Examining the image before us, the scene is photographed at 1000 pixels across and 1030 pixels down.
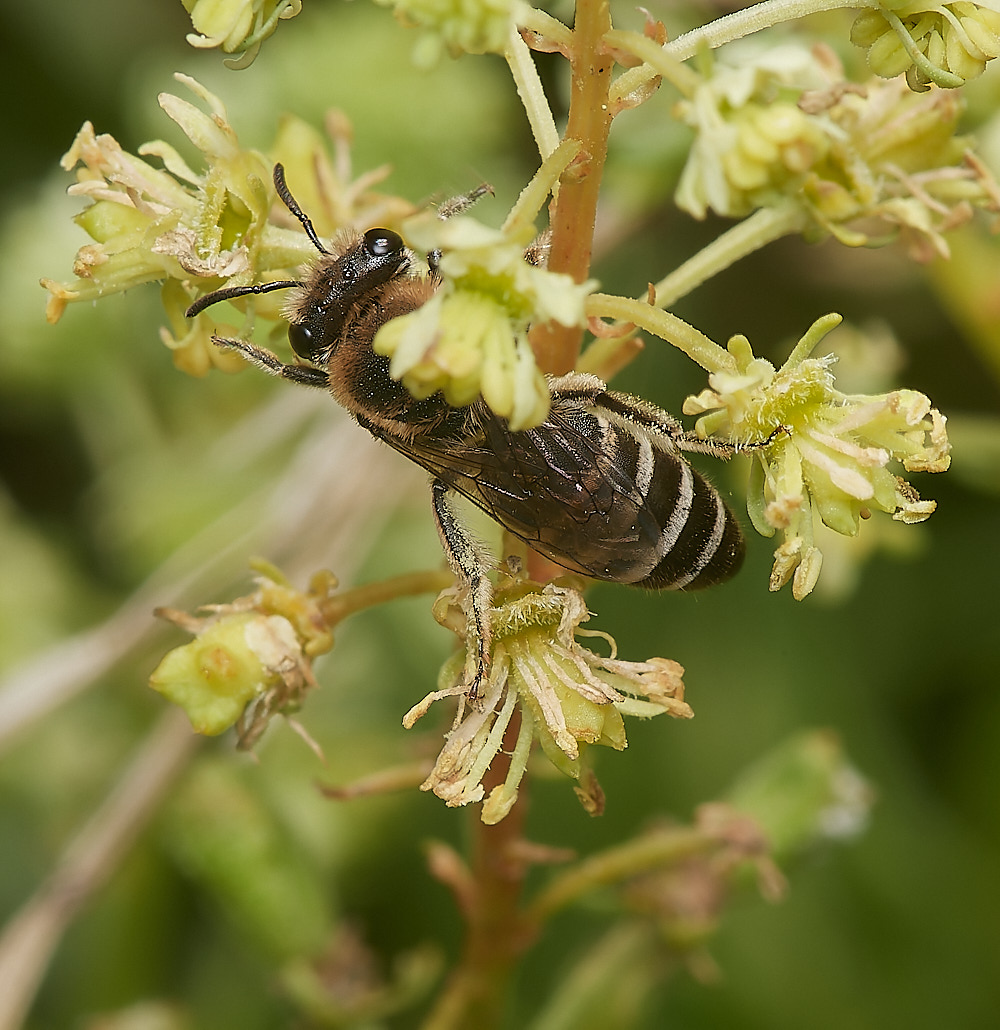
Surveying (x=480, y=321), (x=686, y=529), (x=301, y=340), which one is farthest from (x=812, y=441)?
(x=301, y=340)

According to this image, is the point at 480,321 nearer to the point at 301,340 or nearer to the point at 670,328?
the point at 670,328

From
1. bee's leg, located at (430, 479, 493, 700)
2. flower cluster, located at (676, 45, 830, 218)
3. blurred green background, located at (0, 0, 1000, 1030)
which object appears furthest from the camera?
blurred green background, located at (0, 0, 1000, 1030)

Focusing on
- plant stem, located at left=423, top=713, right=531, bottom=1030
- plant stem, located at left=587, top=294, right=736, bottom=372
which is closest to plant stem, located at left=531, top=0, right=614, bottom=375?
plant stem, located at left=587, top=294, right=736, bottom=372

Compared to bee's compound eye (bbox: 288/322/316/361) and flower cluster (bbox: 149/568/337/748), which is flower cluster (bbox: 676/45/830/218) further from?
flower cluster (bbox: 149/568/337/748)

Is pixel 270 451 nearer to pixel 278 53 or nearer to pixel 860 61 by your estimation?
pixel 278 53

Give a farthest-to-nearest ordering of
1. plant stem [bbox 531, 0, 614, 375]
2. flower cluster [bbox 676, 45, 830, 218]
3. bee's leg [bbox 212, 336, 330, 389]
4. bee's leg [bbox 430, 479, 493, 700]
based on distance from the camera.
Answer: bee's leg [bbox 212, 336, 330, 389] < bee's leg [bbox 430, 479, 493, 700] < plant stem [bbox 531, 0, 614, 375] < flower cluster [bbox 676, 45, 830, 218]
